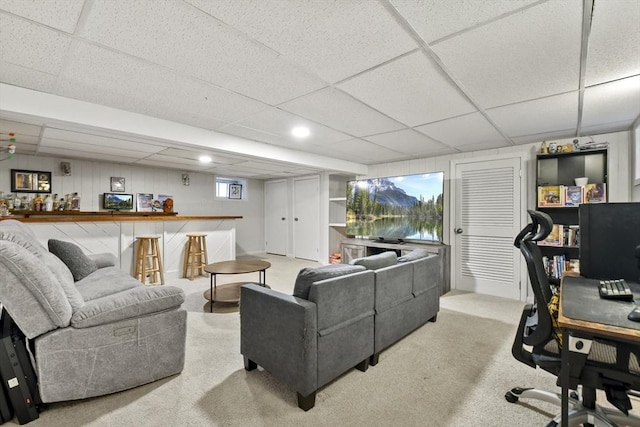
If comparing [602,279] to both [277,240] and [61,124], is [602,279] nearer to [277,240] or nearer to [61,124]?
[61,124]

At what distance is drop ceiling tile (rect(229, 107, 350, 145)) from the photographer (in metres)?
2.84

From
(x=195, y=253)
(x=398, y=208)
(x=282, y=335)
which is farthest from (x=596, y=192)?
(x=195, y=253)

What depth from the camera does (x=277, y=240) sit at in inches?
296

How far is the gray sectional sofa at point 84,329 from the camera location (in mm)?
1599

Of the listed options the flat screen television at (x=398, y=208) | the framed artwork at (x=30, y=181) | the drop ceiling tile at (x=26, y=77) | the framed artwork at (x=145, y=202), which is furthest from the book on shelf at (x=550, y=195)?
the framed artwork at (x=30, y=181)

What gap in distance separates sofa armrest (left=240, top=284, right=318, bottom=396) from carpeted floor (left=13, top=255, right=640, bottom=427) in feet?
0.56

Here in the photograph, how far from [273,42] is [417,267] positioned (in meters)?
Answer: 2.23

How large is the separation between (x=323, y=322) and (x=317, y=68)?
65.0 inches

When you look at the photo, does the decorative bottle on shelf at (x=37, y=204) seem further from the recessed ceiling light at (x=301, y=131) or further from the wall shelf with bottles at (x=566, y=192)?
the wall shelf with bottles at (x=566, y=192)

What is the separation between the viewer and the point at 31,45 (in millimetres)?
1647

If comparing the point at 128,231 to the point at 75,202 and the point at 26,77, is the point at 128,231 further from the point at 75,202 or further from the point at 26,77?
the point at 26,77

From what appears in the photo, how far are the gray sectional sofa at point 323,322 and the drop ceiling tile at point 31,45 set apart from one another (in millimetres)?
1869

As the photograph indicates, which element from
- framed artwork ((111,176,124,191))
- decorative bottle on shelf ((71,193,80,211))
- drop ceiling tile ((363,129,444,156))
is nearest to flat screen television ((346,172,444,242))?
drop ceiling tile ((363,129,444,156))

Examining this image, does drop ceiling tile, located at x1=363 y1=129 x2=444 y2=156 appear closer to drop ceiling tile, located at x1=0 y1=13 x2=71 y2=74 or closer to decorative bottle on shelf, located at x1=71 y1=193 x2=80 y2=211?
drop ceiling tile, located at x1=0 y1=13 x2=71 y2=74
